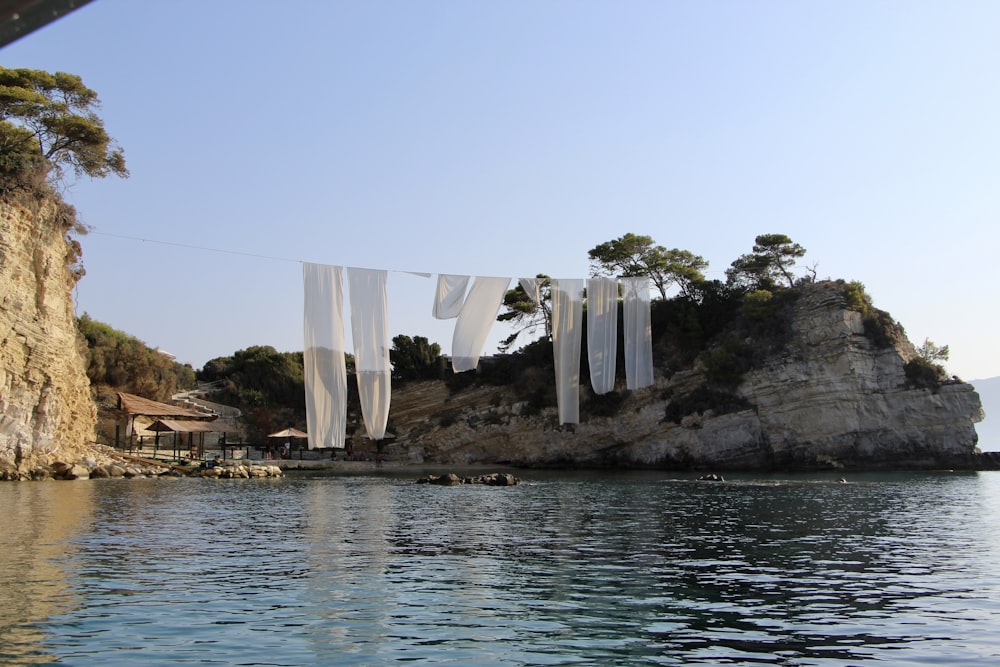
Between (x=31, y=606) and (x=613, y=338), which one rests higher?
(x=613, y=338)

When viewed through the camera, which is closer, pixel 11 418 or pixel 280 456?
pixel 11 418

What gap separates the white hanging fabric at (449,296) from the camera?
23.8 metres

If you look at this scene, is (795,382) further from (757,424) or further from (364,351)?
(364,351)

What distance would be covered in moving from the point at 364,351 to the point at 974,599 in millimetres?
15570

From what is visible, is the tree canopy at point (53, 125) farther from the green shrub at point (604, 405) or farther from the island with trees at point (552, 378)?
the green shrub at point (604, 405)

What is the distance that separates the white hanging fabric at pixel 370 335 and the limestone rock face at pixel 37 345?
14090 millimetres

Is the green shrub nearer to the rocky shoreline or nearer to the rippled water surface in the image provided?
the rocky shoreline

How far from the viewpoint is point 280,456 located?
48188 millimetres

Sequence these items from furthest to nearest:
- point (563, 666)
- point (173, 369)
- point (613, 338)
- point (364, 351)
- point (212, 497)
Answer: point (173, 369)
point (613, 338)
point (212, 497)
point (364, 351)
point (563, 666)

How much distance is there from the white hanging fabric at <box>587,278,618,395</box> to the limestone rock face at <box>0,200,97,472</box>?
1931 centimetres

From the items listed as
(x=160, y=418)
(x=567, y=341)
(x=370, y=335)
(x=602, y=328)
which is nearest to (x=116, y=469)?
(x=160, y=418)

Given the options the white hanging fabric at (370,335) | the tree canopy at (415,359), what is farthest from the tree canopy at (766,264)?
the white hanging fabric at (370,335)

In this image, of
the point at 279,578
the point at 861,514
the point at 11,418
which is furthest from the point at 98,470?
the point at 861,514

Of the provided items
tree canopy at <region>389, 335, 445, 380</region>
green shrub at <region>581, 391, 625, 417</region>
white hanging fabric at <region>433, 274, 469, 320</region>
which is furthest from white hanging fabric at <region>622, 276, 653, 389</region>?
tree canopy at <region>389, 335, 445, 380</region>
